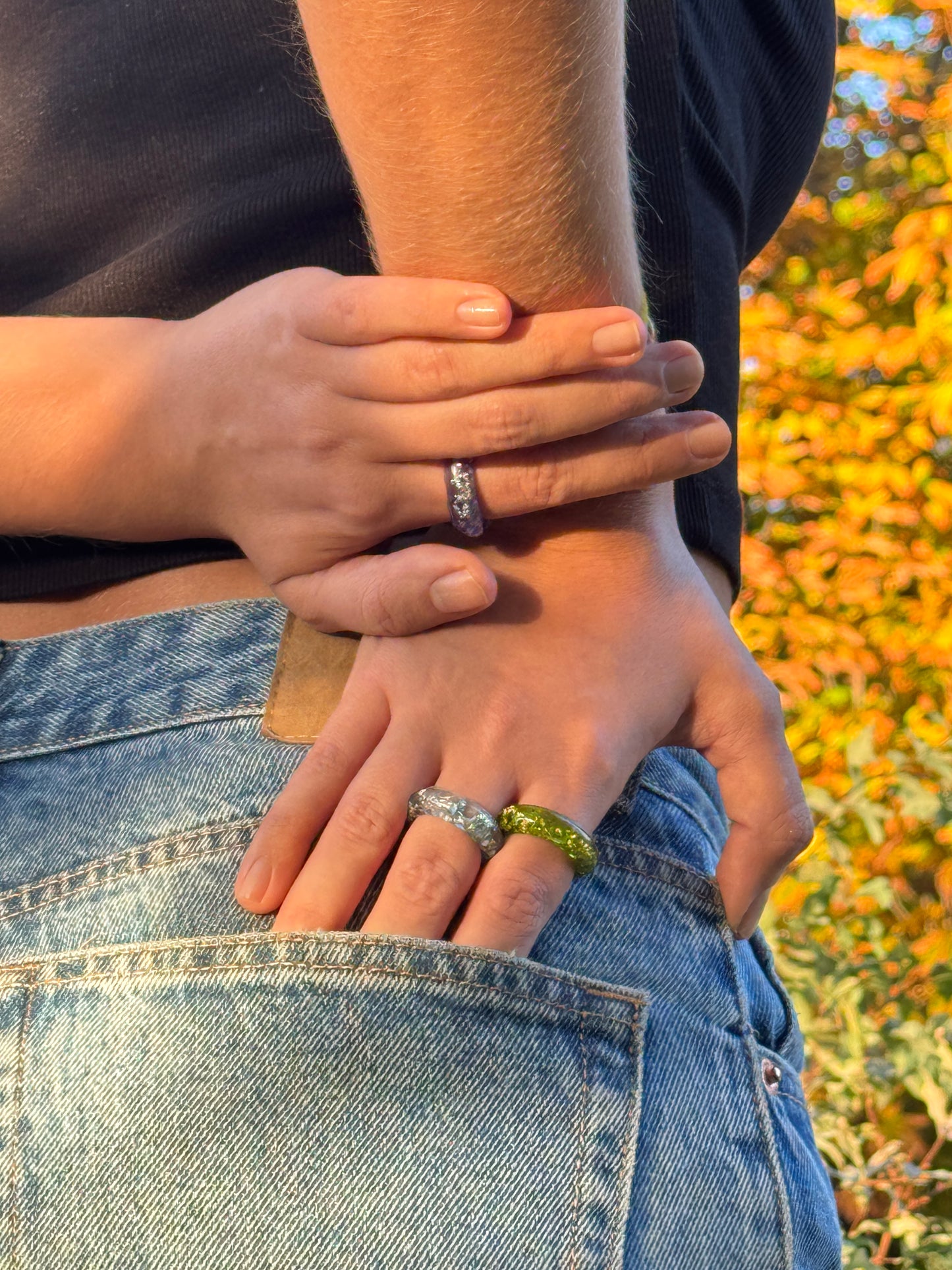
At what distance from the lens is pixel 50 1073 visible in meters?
0.90

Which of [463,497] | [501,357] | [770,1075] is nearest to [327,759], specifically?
[463,497]

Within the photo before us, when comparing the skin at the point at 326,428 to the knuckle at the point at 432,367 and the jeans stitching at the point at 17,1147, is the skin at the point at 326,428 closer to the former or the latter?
the knuckle at the point at 432,367

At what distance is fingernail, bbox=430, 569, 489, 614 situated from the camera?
99 cm

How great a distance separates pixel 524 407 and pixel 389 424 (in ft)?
0.40

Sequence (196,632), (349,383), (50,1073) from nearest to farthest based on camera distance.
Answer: (50,1073) → (349,383) → (196,632)

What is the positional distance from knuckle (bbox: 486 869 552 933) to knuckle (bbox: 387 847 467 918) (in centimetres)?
3

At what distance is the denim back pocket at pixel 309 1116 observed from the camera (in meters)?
0.85

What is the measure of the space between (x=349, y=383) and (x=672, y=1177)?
28.6 inches

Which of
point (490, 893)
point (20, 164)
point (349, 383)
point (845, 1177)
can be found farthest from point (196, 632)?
point (845, 1177)

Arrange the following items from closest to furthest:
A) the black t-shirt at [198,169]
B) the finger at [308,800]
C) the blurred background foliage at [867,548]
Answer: the finger at [308,800] → the black t-shirt at [198,169] → the blurred background foliage at [867,548]

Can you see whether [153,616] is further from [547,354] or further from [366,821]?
[547,354]

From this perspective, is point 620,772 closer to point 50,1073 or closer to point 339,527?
point 339,527

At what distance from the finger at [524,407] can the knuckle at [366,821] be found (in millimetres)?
309

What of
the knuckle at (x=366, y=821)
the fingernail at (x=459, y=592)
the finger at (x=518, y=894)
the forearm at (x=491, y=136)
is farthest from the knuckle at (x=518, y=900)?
the forearm at (x=491, y=136)
